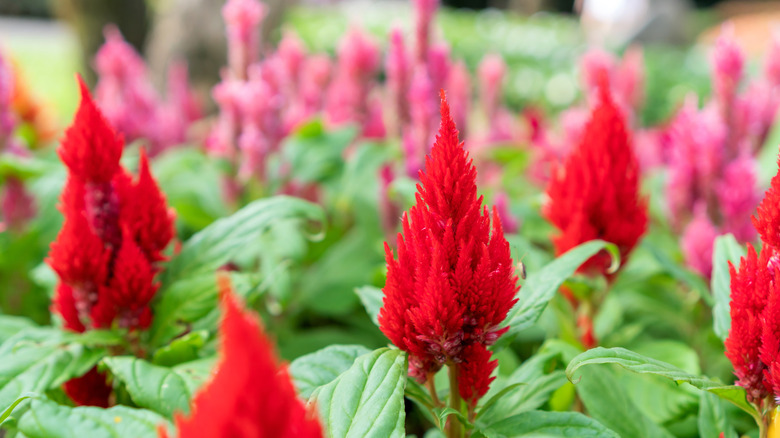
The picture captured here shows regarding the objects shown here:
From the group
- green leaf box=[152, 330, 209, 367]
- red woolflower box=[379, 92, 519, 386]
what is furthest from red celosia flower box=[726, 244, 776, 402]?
green leaf box=[152, 330, 209, 367]

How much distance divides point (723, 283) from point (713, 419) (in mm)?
293

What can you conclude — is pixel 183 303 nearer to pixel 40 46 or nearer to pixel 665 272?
pixel 665 272

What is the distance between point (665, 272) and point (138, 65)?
2348 millimetres

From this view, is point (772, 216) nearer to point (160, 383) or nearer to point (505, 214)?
point (505, 214)

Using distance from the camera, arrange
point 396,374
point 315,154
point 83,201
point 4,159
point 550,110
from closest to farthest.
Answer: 1. point 396,374
2. point 83,201
3. point 4,159
4. point 315,154
5. point 550,110

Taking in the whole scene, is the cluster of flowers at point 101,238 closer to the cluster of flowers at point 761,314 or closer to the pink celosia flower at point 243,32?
the pink celosia flower at point 243,32

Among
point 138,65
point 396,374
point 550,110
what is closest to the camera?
point 396,374

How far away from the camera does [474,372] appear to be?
1.06 metres

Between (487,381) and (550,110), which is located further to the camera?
(550,110)

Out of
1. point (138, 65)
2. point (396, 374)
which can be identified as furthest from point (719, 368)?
point (138, 65)

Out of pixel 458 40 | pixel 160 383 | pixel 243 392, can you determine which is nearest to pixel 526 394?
pixel 160 383

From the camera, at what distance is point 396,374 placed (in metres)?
1.00

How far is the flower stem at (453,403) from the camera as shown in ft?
3.58

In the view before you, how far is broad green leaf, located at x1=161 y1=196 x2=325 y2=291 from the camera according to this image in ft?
4.88
